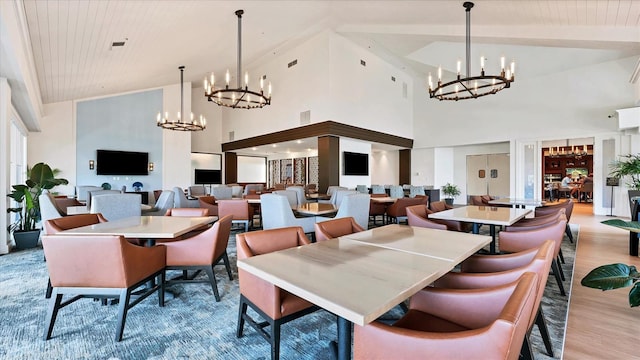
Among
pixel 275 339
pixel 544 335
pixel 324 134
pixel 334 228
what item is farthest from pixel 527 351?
pixel 324 134

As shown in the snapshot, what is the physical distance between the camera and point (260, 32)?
7.62m

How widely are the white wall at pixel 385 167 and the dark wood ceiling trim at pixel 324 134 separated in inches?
75.1

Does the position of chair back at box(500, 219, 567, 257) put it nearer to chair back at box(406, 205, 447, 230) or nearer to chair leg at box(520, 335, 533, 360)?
chair back at box(406, 205, 447, 230)

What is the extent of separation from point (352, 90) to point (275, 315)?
28.6ft

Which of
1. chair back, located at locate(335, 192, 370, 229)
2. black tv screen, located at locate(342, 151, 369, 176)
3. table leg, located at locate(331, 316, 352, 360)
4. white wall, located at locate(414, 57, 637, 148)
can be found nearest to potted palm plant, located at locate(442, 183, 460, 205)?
white wall, located at locate(414, 57, 637, 148)

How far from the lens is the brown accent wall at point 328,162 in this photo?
29.7 feet

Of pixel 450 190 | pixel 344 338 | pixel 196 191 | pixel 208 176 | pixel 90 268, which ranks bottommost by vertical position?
pixel 344 338

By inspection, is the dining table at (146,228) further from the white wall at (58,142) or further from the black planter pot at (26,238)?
the white wall at (58,142)

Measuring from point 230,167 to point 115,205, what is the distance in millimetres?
9787

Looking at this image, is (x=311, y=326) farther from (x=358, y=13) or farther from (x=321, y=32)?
(x=321, y=32)

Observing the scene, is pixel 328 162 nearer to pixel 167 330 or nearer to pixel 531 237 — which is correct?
pixel 531 237

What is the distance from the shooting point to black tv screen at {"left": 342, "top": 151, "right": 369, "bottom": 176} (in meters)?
10.1

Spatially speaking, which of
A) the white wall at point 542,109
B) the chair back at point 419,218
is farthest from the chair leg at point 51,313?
the white wall at point 542,109

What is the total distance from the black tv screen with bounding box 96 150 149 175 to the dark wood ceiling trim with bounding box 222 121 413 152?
3614 mm
